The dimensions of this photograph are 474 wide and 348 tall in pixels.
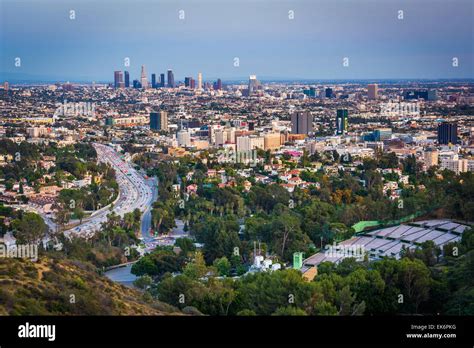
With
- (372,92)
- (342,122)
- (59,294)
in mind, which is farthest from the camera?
(372,92)

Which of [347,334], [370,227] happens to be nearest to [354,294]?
[347,334]

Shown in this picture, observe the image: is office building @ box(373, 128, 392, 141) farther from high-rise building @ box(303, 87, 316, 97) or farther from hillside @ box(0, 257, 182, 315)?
hillside @ box(0, 257, 182, 315)

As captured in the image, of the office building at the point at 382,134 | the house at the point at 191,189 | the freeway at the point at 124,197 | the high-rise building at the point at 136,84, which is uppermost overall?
the high-rise building at the point at 136,84

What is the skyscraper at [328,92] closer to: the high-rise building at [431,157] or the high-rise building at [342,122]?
the high-rise building at [342,122]
